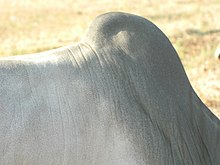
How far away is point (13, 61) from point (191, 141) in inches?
42.0

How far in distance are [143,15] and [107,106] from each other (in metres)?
8.21

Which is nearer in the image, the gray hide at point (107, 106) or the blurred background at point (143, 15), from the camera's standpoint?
the gray hide at point (107, 106)

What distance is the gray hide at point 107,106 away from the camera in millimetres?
3523

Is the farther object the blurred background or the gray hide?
the blurred background

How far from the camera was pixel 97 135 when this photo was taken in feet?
11.9

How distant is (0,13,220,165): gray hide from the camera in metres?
3.52

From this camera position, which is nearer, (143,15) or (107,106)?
(107,106)

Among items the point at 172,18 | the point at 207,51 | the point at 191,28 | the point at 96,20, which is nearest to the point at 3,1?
the point at 172,18

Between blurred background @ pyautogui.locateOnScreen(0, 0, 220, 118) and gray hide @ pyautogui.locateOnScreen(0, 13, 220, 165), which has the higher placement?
gray hide @ pyautogui.locateOnScreen(0, 13, 220, 165)

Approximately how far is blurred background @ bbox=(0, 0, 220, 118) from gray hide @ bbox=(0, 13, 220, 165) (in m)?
2.43

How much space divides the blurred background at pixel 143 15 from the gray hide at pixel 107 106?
2.43m

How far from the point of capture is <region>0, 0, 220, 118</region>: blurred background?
25.6 feet

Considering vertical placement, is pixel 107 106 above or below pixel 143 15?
above

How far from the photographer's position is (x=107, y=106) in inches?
145
